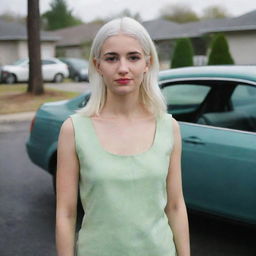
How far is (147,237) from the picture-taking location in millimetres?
1532

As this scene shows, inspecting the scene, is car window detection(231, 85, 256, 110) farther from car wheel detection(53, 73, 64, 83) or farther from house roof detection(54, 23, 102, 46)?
house roof detection(54, 23, 102, 46)

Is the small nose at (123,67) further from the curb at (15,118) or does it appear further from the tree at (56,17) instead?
the tree at (56,17)

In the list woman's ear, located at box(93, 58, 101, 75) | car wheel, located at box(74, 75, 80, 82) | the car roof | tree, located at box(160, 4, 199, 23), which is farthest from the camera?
tree, located at box(160, 4, 199, 23)

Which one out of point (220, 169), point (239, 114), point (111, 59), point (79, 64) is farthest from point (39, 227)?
point (79, 64)

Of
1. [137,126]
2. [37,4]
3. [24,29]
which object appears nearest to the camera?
[137,126]

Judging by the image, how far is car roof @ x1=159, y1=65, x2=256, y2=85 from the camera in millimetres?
3574

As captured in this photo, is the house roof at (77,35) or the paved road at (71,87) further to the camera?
the house roof at (77,35)

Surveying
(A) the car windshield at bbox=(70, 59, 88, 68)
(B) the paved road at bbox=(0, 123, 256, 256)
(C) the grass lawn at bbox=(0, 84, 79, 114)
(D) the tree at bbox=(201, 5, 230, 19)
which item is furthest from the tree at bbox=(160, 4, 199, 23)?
(B) the paved road at bbox=(0, 123, 256, 256)

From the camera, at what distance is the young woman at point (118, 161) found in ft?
4.97

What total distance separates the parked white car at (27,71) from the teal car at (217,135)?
19.8 metres

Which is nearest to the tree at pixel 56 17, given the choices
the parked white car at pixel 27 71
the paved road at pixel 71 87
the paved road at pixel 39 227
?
the parked white car at pixel 27 71

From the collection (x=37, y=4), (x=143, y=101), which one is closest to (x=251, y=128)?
(x=143, y=101)

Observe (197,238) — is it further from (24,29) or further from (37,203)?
(24,29)

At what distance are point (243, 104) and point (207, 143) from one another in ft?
1.86
